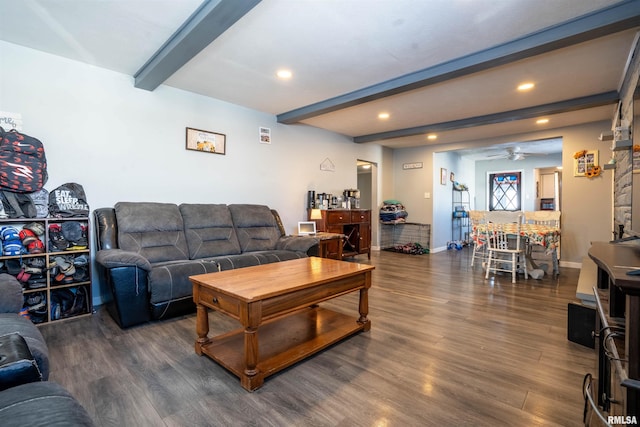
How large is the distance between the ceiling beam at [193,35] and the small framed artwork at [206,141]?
2.55 ft

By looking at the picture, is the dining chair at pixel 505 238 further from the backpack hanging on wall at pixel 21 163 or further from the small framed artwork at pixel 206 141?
the backpack hanging on wall at pixel 21 163

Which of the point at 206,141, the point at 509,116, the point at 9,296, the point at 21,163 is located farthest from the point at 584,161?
the point at 21,163

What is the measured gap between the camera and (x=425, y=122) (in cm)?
525

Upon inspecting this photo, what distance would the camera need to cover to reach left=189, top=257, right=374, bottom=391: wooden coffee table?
1747 millimetres

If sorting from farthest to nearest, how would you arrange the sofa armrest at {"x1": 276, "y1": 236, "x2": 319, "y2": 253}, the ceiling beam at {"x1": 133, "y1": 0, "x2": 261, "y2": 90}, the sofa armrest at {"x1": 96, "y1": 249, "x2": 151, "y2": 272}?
the sofa armrest at {"x1": 276, "y1": 236, "x2": 319, "y2": 253} < the sofa armrest at {"x1": 96, "y1": 249, "x2": 151, "y2": 272} < the ceiling beam at {"x1": 133, "y1": 0, "x2": 261, "y2": 90}

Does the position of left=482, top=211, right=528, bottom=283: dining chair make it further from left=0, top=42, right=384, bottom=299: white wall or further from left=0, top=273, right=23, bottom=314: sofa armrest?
left=0, top=273, right=23, bottom=314: sofa armrest

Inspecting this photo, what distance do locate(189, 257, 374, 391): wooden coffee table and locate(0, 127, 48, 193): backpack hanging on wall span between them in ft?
6.31

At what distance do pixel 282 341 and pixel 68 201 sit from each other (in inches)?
99.0

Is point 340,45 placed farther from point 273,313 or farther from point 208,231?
point 208,231

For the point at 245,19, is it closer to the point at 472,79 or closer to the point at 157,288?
the point at 157,288

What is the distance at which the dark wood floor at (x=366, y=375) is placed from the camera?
151cm

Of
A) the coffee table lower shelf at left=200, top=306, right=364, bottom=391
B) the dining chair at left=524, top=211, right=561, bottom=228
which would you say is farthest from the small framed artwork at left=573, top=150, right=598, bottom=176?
the coffee table lower shelf at left=200, top=306, right=364, bottom=391

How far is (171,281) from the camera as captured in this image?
8.77ft

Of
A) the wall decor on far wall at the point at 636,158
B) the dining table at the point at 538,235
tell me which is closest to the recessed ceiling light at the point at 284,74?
the wall decor on far wall at the point at 636,158
